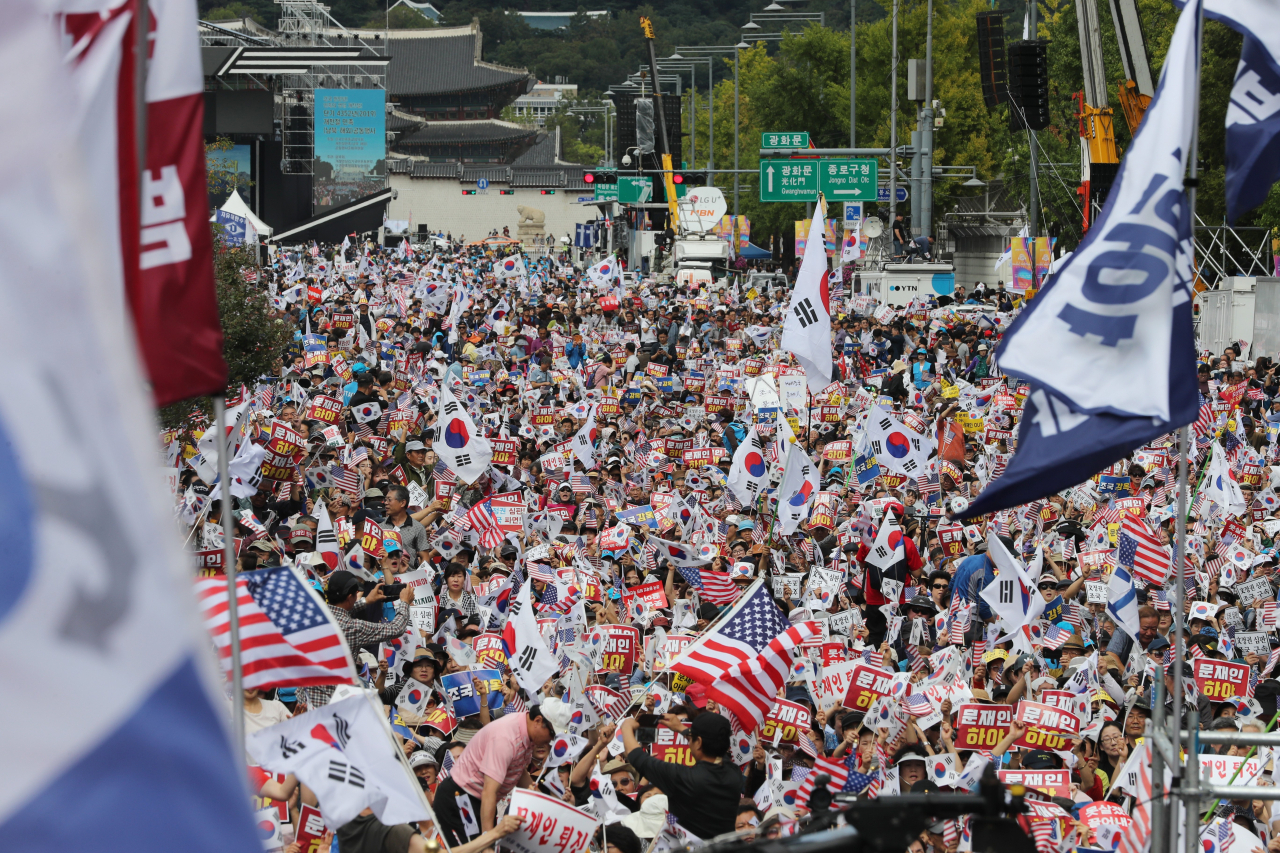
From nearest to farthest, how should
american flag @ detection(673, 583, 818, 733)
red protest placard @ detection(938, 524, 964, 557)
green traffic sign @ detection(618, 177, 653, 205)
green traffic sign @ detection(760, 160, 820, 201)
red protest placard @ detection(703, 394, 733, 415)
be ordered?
american flag @ detection(673, 583, 818, 733), red protest placard @ detection(938, 524, 964, 557), red protest placard @ detection(703, 394, 733, 415), green traffic sign @ detection(760, 160, 820, 201), green traffic sign @ detection(618, 177, 653, 205)

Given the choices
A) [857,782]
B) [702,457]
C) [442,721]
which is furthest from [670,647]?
[702,457]

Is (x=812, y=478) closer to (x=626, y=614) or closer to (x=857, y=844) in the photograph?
(x=626, y=614)

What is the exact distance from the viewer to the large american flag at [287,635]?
5617 mm

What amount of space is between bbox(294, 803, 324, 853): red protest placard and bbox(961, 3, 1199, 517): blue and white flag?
9.64ft

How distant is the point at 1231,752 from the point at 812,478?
5.71m

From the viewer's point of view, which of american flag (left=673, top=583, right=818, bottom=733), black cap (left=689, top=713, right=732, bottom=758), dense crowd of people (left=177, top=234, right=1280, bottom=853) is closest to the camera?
black cap (left=689, top=713, right=732, bottom=758)

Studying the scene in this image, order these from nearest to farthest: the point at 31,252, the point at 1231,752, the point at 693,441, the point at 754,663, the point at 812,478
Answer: the point at 31,252 → the point at 754,663 → the point at 1231,752 → the point at 812,478 → the point at 693,441

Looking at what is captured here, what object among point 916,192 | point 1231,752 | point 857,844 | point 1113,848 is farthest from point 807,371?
point 916,192

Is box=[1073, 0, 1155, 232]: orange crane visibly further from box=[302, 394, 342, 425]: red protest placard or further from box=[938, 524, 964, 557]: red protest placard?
box=[302, 394, 342, 425]: red protest placard

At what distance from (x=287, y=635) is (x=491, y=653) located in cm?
289

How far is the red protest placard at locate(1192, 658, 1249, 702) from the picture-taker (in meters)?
8.20

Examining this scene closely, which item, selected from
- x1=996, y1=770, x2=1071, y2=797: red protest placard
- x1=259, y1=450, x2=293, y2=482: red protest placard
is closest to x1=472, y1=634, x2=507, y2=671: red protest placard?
x1=996, y1=770, x2=1071, y2=797: red protest placard

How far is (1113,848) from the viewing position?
6.09 meters

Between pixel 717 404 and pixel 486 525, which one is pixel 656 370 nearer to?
pixel 717 404
